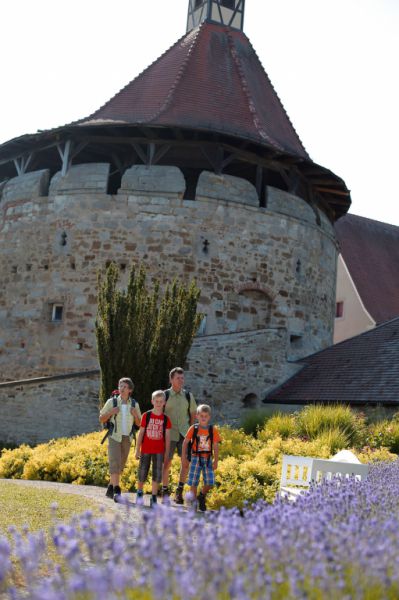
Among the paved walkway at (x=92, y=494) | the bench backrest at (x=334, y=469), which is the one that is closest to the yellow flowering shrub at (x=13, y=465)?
the paved walkway at (x=92, y=494)

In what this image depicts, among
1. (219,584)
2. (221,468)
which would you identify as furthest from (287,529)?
(221,468)

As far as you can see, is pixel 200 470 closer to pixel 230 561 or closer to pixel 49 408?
pixel 230 561

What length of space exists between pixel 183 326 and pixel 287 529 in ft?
34.9

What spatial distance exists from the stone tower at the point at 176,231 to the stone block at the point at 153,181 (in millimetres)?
29

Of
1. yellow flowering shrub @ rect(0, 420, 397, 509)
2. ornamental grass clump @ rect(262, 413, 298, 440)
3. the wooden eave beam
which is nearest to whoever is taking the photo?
yellow flowering shrub @ rect(0, 420, 397, 509)

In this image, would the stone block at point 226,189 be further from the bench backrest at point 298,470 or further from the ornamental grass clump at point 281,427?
the bench backrest at point 298,470

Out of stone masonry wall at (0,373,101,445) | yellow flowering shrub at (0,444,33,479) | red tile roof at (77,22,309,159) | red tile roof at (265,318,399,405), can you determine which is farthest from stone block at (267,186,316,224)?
yellow flowering shrub at (0,444,33,479)

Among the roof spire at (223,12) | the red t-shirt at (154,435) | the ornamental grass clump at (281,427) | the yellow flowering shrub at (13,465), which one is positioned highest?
the roof spire at (223,12)

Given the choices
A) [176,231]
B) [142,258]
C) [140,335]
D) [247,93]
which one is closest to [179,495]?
[140,335]

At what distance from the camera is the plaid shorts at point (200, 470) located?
7969 mm

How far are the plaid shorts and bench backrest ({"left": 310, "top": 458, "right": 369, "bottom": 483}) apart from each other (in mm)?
1081

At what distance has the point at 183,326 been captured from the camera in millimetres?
14398

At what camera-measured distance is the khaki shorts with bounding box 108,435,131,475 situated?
862cm

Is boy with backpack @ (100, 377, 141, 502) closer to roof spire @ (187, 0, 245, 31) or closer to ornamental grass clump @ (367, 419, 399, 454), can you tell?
ornamental grass clump @ (367, 419, 399, 454)
